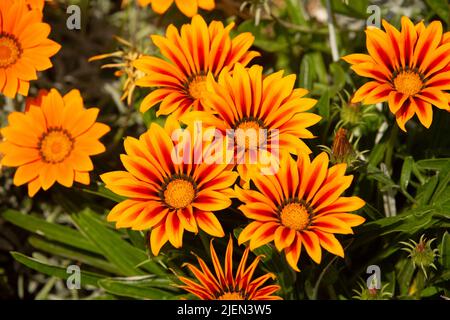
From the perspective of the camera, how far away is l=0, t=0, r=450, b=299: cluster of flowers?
1.43 metres

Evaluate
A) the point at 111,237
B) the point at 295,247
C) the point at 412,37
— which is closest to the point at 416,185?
the point at 412,37

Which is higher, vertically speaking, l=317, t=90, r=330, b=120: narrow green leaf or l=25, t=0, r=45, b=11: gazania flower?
l=25, t=0, r=45, b=11: gazania flower

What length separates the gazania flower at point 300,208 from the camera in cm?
138

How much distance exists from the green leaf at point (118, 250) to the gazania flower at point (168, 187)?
45 centimetres

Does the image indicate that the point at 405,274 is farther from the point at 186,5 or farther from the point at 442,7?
the point at 186,5

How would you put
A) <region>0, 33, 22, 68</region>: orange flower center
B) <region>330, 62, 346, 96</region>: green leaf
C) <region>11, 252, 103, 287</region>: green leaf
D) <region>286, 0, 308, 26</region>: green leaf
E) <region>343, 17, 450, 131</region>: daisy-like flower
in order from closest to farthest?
<region>343, 17, 450, 131</region>: daisy-like flower, <region>0, 33, 22, 68</region>: orange flower center, <region>11, 252, 103, 287</region>: green leaf, <region>330, 62, 346, 96</region>: green leaf, <region>286, 0, 308, 26</region>: green leaf

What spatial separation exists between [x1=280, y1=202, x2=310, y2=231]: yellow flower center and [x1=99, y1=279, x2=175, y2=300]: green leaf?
47cm

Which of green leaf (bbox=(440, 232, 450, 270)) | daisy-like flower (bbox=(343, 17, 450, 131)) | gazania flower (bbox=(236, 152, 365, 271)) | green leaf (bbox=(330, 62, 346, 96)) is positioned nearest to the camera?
gazania flower (bbox=(236, 152, 365, 271))

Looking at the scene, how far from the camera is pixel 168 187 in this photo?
4.92 ft

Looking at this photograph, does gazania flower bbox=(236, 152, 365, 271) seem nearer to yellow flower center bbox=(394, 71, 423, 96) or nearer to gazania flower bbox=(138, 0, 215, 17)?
yellow flower center bbox=(394, 71, 423, 96)

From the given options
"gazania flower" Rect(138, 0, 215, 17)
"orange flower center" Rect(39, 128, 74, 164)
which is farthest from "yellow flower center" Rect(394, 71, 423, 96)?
"orange flower center" Rect(39, 128, 74, 164)

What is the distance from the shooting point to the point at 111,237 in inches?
75.7
